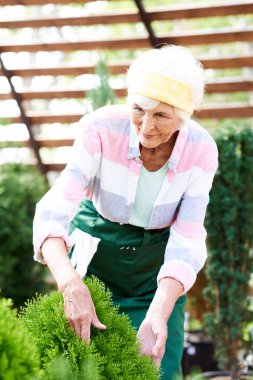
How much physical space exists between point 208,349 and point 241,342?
550mm

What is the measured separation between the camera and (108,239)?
10.4ft

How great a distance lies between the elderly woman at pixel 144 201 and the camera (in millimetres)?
2717

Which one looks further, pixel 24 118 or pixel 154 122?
pixel 24 118

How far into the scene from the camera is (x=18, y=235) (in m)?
7.34

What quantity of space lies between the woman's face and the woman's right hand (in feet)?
1.92

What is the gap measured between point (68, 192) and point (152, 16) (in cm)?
479

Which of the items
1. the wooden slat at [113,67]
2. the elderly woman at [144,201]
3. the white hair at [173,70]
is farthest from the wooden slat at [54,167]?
the white hair at [173,70]

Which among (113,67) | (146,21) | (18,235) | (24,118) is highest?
(146,21)

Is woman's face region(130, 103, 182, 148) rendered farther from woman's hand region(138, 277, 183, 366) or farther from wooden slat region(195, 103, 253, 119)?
wooden slat region(195, 103, 253, 119)

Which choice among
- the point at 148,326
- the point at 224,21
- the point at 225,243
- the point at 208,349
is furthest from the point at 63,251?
the point at 224,21

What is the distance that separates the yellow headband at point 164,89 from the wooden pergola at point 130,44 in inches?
172

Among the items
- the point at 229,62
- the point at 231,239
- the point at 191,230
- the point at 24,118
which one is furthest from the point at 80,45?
the point at 191,230

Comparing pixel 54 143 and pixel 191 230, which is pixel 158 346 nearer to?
pixel 191 230

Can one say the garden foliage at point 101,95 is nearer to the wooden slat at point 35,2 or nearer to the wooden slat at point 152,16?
the wooden slat at point 152,16
